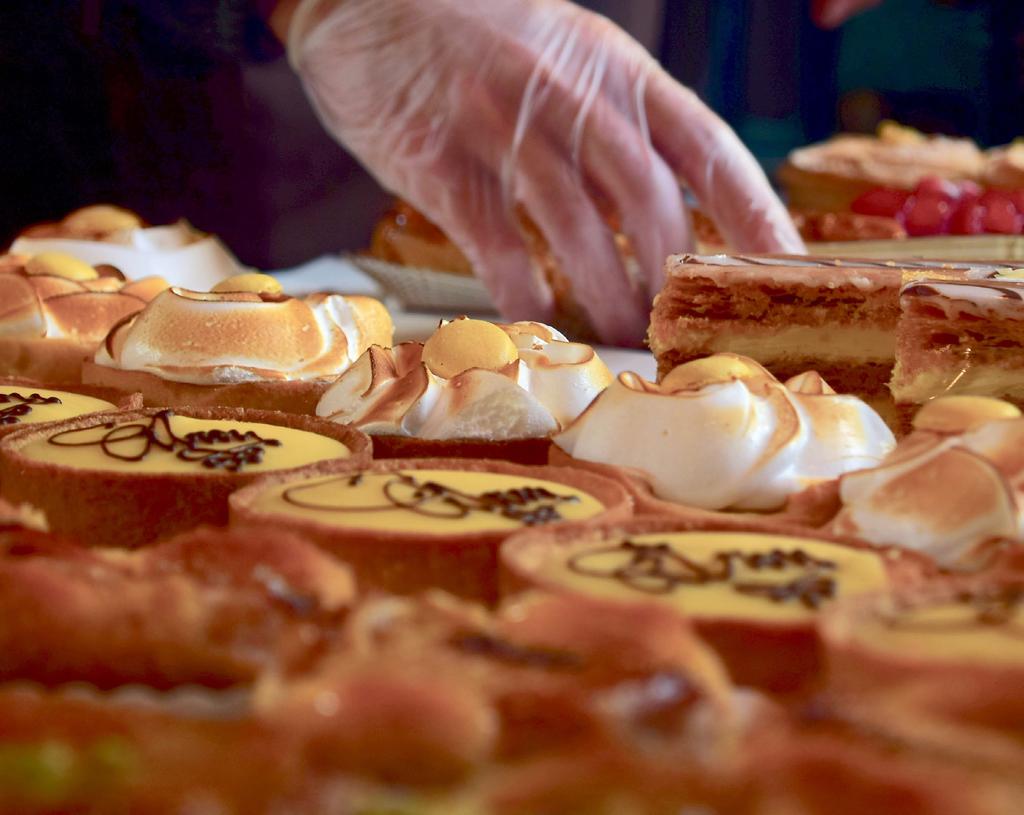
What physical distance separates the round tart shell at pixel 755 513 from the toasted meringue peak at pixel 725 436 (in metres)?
0.02

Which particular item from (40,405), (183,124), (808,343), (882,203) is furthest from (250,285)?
(882,203)

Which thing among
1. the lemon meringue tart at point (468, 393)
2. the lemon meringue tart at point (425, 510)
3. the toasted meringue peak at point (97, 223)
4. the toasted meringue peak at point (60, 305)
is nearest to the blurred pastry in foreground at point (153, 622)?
the lemon meringue tart at point (425, 510)

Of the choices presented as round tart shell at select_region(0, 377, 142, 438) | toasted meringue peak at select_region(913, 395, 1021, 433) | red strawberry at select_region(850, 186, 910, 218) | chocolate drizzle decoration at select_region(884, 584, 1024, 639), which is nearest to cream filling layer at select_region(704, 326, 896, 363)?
toasted meringue peak at select_region(913, 395, 1021, 433)

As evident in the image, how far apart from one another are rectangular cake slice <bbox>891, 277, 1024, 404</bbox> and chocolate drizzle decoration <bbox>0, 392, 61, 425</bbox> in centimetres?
119

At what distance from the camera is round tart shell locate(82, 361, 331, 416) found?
1824 mm

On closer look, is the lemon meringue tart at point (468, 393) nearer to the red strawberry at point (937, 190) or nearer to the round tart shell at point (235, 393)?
the round tart shell at point (235, 393)

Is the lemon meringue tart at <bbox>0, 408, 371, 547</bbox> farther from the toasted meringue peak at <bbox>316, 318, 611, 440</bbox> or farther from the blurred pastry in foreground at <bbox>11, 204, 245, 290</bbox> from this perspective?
the blurred pastry in foreground at <bbox>11, 204, 245, 290</bbox>

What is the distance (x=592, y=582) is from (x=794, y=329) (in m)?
1.32

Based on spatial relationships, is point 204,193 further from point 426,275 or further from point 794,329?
point 794,329

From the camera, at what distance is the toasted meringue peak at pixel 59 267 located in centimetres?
231

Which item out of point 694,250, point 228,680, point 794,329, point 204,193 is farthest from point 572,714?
point 204,193

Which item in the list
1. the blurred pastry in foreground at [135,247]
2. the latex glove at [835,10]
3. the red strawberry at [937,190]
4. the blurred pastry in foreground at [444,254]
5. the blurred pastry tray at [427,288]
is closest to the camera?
the blurred pastry in foreground at [135,247]

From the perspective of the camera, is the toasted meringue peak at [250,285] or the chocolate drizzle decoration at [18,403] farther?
the toasted meringue peak at [250,285]

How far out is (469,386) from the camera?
1634 millimetres
